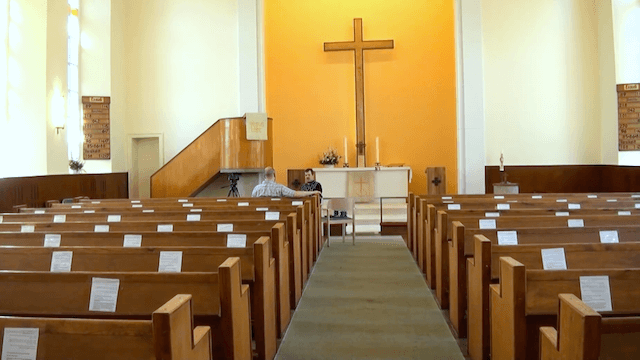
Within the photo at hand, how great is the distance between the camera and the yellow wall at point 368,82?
1249 cm

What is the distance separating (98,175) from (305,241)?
251 inches

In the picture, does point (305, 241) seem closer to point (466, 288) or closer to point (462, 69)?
point (466, 288)

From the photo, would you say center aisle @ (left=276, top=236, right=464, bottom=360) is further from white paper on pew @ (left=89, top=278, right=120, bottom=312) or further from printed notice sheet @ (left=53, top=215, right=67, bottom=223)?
printed notice sheet @ (left=53, top=215, right=67, bottom=223)

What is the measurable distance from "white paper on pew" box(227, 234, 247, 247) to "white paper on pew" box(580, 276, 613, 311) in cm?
196

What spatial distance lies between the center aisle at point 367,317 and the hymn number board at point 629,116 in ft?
Result: 20.4

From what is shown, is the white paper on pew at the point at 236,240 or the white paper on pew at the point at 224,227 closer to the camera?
the white paper on pew at the point at 236,240

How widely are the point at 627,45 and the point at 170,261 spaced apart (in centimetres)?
1012

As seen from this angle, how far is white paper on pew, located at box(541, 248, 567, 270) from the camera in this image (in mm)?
2674

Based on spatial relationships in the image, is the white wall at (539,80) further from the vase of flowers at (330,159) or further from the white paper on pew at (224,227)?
the white paper on pew at (224,227)

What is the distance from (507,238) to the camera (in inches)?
130

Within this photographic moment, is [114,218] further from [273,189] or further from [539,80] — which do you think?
[539,80]

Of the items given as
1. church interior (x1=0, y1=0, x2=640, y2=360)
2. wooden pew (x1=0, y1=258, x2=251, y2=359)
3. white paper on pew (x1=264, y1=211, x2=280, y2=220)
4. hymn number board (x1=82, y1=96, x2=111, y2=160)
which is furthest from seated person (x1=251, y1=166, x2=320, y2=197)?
hymn number board (x1=82, y1=96, x2=111, y2=160)

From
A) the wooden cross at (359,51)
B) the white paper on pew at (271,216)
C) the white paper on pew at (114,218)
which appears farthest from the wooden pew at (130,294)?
the wooden cross at (359,51)

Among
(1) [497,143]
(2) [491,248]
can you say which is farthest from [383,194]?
(2) [491,248]
